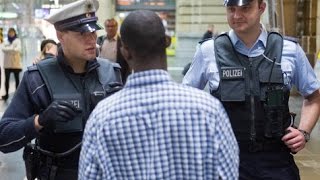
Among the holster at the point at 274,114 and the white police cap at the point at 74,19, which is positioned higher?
the white police cap at the point at 74,19

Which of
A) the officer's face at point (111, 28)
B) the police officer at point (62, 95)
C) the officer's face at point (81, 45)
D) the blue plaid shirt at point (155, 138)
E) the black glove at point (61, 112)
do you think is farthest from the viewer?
the officer's face at point (111, 28)

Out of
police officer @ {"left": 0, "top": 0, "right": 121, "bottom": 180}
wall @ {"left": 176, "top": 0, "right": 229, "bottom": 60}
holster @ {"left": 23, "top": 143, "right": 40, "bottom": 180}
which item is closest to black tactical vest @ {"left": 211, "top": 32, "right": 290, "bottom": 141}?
police officer @ {"left": 0, "top": 0, "right": 121, "bottom": 180}

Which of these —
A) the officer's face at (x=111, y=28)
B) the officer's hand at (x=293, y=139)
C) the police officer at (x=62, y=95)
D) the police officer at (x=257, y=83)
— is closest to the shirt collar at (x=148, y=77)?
the police officer at (x=62, y=95)

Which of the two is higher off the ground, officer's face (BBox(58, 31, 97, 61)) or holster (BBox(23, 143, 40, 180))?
officer's face (BBox(58, 31, 97, 61))

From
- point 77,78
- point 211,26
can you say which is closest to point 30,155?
point 77,78

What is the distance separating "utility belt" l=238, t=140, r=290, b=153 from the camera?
3129 millimetres

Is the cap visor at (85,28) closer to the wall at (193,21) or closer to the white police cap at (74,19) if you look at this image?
the white police cap at (74,19)

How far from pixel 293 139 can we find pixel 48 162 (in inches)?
47.9

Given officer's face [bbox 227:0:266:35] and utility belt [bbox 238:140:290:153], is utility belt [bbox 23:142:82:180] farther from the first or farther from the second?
officer's face [bbox 227:0:266:35]

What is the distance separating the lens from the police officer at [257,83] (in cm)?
312

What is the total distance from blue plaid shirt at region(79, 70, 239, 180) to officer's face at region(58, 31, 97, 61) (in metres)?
1.09

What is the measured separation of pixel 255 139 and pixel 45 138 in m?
1.05

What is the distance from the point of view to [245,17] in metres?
3.21

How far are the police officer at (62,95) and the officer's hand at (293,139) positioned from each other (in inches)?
35.2
